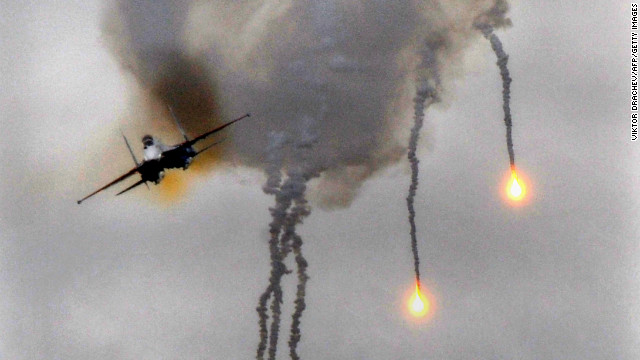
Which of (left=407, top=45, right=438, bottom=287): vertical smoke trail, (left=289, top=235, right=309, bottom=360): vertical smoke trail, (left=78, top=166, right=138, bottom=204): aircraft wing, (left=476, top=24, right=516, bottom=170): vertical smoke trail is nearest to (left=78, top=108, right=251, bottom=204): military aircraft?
(left=78, top=166, right=138, bottom=204): aircraft wing

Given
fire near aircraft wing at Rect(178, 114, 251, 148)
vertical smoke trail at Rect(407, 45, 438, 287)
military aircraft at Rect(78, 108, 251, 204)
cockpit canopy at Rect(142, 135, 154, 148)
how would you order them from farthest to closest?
cockpit canopy at Rect(142, 135, 154, 148) < fire near aircraft wing at Rect(178, 114, 251, 148) < military aircraft at Rect(78, 108, 251, 204) < vertical smoke trail at Rect(407, 45, 438, 287)

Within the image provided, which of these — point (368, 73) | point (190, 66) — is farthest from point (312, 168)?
point (190, 66)

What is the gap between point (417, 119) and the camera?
3521 inches

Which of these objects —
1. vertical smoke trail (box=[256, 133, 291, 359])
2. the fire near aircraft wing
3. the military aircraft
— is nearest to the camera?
vertical smoke trail (box=[256, 133, 291, 359])

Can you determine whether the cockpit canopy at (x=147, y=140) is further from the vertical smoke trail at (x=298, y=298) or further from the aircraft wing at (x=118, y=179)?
the vertical smoke trail at (x=298, y=298)

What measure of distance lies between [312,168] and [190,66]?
16.4 metres

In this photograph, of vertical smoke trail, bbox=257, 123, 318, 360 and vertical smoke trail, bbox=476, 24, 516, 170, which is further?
vertical smoke trail, bbox=257, 123, 318, 360

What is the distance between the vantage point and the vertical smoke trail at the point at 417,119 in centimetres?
8881

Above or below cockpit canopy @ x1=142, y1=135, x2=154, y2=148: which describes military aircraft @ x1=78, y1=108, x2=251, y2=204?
below

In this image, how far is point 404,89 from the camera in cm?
9306

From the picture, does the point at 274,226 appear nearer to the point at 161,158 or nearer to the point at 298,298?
the point at 298,298

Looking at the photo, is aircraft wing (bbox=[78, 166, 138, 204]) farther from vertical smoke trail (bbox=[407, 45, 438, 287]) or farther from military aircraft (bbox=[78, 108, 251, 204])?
vertical smoke trail (bbox=[407, 45, 438, 287])

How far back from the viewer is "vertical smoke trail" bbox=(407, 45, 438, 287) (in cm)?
8881

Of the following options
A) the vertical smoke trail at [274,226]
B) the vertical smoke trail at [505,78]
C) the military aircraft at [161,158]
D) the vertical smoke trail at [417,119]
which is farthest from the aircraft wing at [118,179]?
the vertical smoke trail at [505,78]
